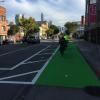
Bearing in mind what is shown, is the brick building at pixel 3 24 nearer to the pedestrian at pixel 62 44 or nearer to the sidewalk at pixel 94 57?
the sidewalk at pixel 94 57

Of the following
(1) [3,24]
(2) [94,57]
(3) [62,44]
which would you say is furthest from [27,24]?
(2) [94,57]

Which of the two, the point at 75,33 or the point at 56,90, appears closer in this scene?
the point at 56,90

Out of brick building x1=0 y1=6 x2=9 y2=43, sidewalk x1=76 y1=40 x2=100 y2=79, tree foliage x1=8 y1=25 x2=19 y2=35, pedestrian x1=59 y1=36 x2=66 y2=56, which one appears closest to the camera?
sidewalk x1=76 y1=40 x2=100 y2=79

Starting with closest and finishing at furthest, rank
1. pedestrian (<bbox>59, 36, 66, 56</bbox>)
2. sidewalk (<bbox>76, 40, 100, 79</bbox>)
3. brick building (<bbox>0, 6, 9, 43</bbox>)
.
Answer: sidewalk (<bbox>76, 40, 100, 79</bbox>), pedestrian (<bbox>59, 36, 66, 56</bbox>), brick building (<bbox>0, 6, 9, 43</bbox>)

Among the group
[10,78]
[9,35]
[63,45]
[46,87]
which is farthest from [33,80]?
[9,35]

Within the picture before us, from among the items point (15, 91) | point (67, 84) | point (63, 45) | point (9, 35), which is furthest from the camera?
point (9, 35)

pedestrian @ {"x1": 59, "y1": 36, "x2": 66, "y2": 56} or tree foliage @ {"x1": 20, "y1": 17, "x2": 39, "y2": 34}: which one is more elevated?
tree foliage @ {"x1": 20, "y1": 17, "x2": 39, "y2": 34}

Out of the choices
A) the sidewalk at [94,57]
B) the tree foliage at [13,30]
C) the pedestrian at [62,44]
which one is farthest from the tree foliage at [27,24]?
the pedestrian at [62,44]

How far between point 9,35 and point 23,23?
1513 cm

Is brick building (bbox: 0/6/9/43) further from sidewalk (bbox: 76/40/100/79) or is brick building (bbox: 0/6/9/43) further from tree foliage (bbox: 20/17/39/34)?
sidewalk (bbox: 76/40/100/79)

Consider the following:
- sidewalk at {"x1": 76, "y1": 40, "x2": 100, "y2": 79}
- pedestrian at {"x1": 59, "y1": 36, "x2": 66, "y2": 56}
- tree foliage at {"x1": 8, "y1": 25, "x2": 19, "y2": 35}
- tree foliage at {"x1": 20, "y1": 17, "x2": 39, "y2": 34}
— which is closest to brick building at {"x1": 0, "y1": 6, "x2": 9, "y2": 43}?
tree foliage at {"x1": 8, "y1": 25, "x2": 19, "y2": 35}

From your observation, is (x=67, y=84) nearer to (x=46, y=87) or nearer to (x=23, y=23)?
(x=46, y=87)

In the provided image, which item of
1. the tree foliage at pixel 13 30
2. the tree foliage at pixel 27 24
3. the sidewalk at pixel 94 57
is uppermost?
the tree foliage at pixel 27 24

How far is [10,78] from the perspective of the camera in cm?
1464
